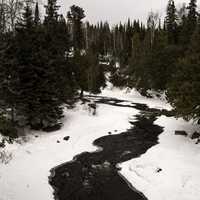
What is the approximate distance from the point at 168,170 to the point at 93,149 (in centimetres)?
660

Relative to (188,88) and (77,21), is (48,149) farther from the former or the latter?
(77,21)

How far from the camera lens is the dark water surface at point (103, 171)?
14227mm

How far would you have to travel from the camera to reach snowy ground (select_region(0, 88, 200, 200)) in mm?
14297

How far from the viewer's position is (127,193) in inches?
562

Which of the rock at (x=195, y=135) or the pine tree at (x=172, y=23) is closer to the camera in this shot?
the rock at (x=195, y=135)

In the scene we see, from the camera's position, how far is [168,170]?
16.5 m

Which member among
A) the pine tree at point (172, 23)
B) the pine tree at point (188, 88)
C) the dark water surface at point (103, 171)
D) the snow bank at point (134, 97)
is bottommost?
the dark water surface at point (103, 171)

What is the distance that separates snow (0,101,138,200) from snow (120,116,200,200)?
14.8ft

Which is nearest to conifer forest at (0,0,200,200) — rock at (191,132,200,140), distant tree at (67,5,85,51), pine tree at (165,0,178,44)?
rock at (191,132,200,140)

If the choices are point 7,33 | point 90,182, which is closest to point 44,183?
point 90,182

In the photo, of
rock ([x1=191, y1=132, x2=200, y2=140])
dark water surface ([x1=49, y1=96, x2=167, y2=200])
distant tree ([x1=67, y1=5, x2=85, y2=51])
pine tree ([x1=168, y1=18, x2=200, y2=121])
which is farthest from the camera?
distant tree ([x1=67, y1=5, x2=85, y2=51])

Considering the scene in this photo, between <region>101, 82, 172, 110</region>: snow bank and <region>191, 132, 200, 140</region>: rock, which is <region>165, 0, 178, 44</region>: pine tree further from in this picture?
<region>191, 132, 200, 140</region>: rock

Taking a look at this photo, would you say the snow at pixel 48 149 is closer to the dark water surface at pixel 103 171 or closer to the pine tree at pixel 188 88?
the dark water surface at pixel 103 171

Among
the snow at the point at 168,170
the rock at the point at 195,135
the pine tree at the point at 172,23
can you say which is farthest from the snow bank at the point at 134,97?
the snow at the point at 168,170
